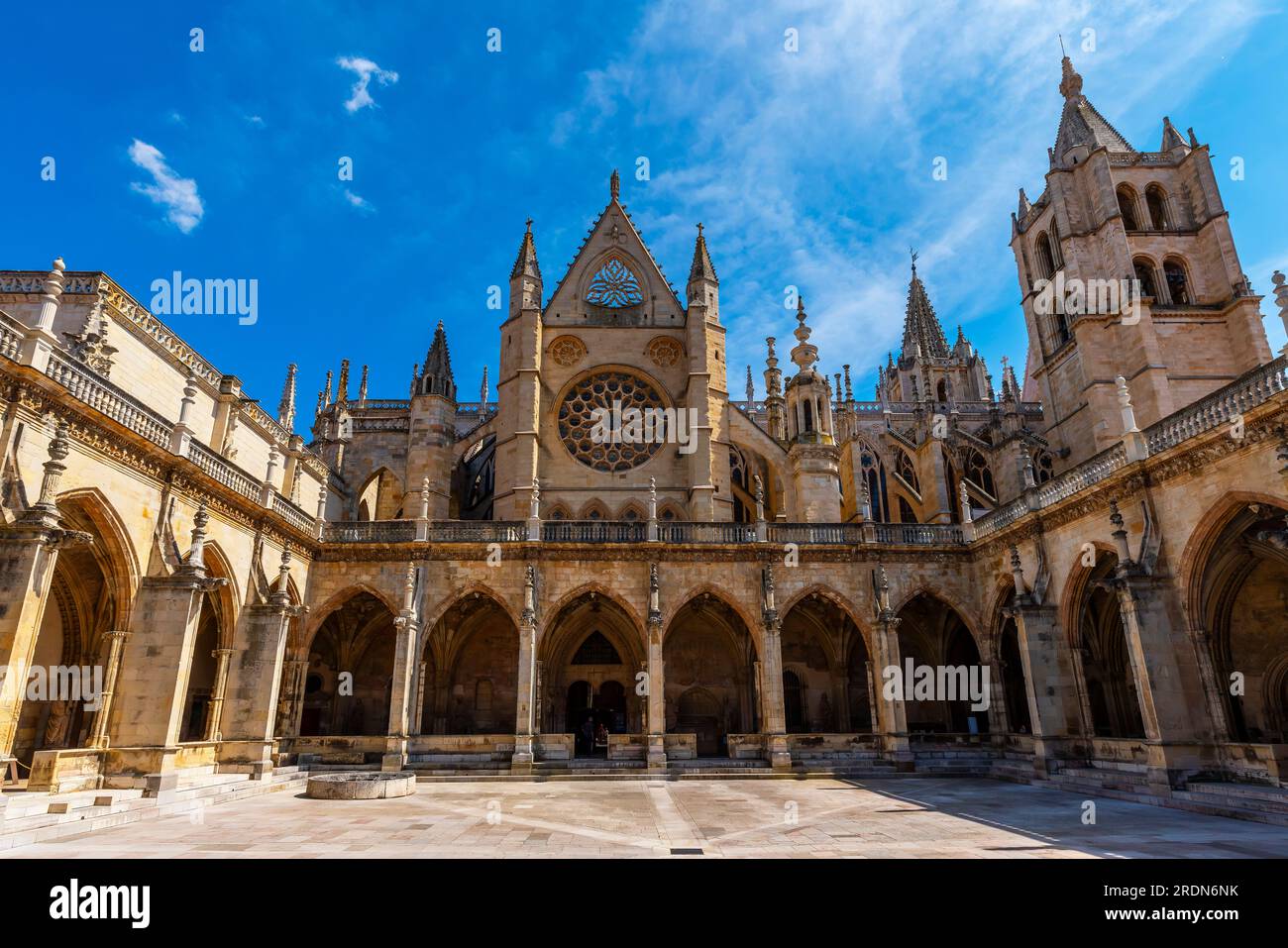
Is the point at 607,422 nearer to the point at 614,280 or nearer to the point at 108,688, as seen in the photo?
the point at 614,280

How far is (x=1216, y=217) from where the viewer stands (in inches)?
1198

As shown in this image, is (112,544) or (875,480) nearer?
(112,544)

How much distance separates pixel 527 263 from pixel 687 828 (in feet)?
78.7

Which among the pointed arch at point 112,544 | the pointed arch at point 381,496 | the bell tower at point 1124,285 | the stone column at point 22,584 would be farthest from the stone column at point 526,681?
the bell tower at point 1124,285

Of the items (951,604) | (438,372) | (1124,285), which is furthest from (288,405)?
(1124,285)

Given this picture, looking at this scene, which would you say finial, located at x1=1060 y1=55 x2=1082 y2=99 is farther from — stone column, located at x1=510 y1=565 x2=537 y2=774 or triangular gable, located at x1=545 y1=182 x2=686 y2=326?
stone column, located at x1=510 y1=565 x2=537 y2=774

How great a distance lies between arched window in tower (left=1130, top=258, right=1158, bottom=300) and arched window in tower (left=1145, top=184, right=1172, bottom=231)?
2.17 meters

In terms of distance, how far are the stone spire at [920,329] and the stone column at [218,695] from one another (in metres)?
50.9

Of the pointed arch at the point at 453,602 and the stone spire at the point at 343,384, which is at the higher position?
the stone spire at the point at 343,384

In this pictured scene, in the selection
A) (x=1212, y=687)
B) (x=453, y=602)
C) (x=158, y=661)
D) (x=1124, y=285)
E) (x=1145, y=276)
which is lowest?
(x=1212, y=687)

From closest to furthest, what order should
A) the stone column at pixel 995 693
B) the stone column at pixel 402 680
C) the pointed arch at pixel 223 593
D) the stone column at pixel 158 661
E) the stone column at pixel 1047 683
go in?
1. the stone column at pixel 158 661
2. the pointed arch at pixel 223 593
3. the stone column at pixel 1047 683
4. the stone column at pixel 402 680
5. the stone column at pixel 995 693

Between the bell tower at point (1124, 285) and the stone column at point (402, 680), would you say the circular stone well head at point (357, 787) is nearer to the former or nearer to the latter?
the stone column at point (402, 680)

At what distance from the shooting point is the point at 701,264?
30438 mm

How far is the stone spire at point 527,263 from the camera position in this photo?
2939 centimetres
